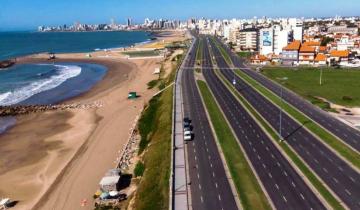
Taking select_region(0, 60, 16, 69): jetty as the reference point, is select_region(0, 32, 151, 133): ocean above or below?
below

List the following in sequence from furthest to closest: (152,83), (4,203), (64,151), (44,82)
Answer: (44,82) → (152,83) → (64,151) → (4,203)

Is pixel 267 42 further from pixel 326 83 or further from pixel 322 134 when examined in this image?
pixel 322 134

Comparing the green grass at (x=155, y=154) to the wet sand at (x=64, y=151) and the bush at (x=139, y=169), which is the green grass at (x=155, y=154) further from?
the wet sand at (x=64, y=151)

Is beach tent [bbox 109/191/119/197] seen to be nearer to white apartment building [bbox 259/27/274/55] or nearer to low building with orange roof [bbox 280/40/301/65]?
low building with orange roof [bbox 280/40/301/65]

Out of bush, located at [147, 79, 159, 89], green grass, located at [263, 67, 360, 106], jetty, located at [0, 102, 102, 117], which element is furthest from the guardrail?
bush, located at [147, 79, 159, 89]

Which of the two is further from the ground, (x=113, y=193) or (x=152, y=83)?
(x=152, y=83)

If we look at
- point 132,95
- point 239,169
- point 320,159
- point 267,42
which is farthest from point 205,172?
point 267,42
